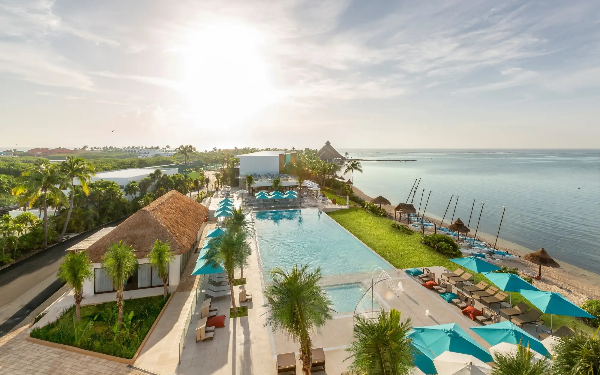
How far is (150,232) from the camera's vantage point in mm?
19656

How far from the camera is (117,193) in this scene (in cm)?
3750

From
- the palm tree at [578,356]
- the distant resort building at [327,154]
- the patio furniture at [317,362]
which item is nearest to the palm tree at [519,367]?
the palm tree at [578,356]

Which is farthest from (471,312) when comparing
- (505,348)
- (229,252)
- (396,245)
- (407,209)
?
(407,209)

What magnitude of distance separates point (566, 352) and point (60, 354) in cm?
1832

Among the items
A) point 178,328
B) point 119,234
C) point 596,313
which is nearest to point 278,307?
point 178,328

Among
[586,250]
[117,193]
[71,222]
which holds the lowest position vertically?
[586,250]

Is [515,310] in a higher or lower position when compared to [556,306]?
lower

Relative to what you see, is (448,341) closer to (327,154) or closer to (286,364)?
(286,364)

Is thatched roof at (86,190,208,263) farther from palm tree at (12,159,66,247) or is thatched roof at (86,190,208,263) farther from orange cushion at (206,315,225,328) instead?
palm tree at (12,159,66,247)

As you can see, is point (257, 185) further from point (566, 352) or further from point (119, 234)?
point (566, 352)

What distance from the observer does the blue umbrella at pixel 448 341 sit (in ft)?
35.7

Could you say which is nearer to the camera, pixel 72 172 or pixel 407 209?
pixel 72 172

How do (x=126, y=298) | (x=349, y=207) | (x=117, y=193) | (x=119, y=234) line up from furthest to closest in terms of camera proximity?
1. (x=349, y=207)
2. (x=117, y=193)
3. (x=119, y=234)
4. (x=126, y=298)

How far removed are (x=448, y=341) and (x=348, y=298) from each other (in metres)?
7.50
